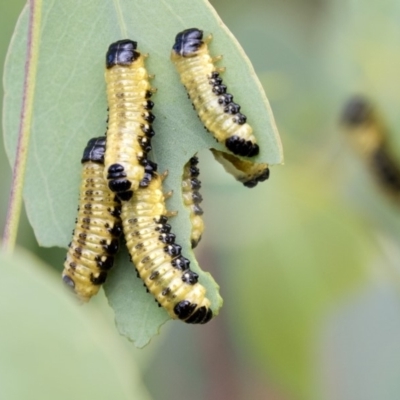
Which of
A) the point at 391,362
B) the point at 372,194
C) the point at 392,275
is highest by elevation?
the point at 372,194

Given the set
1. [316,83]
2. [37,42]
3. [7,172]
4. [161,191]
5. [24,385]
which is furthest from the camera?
[316,83]

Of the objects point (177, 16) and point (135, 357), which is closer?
point (177, 16)

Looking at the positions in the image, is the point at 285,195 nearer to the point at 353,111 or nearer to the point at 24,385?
the point at 353,111

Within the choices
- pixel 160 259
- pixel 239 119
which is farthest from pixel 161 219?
pixel 239 119

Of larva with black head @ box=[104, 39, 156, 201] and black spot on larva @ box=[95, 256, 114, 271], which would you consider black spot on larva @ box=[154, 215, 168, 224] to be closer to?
larva with black head @ box=[104, 39, 156, 201]

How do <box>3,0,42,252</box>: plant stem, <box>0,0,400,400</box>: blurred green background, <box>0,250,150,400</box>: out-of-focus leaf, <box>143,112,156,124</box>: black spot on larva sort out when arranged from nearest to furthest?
<box>0,250,150,400</box>: out-of-focus leaf, <box>3,0,42,252</box>: plant stem, <box>143,112,156,124</box>: black spot on larva, <box>0,0,400,400</box>: blurred green background

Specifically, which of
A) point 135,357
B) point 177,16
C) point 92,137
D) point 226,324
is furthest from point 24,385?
point 226,324

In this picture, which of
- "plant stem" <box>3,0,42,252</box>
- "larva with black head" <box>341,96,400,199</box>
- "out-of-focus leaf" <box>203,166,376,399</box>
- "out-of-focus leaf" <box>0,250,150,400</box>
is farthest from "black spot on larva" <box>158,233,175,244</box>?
"larva with black head" <box>341,96,400,199</box>

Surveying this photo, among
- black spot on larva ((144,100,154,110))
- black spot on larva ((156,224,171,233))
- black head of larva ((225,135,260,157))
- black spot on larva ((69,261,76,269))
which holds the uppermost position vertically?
black head of larva ((225,135,260,157))
